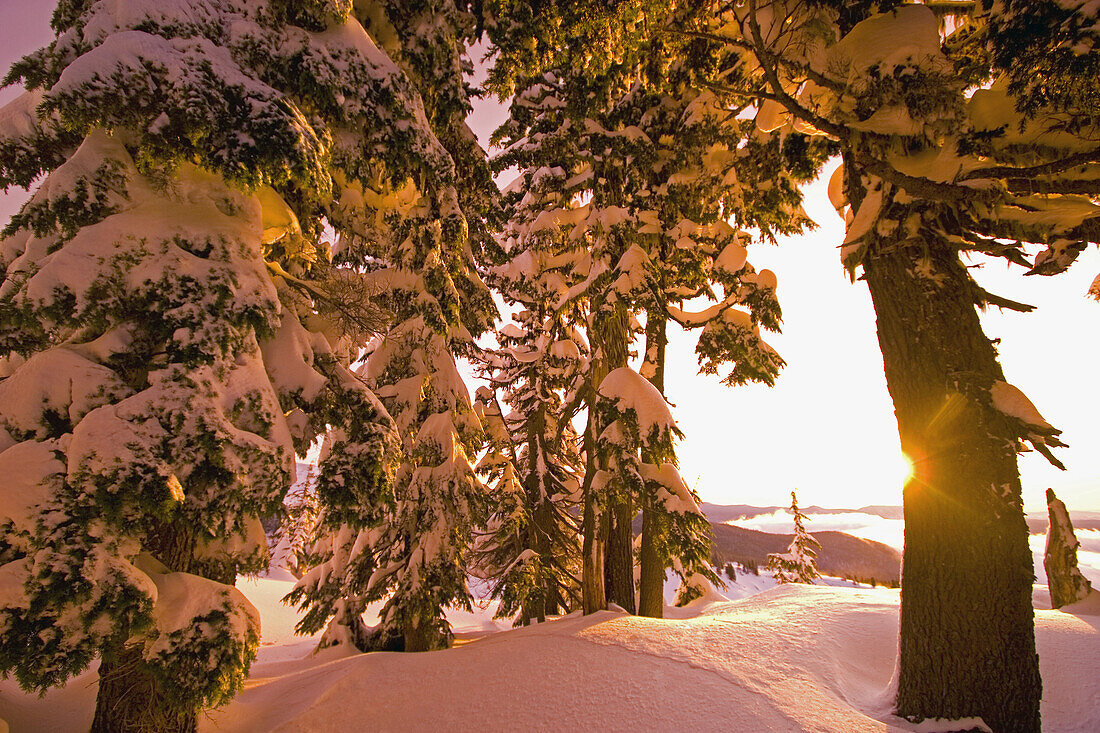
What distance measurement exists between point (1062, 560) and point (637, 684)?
26.8 feet

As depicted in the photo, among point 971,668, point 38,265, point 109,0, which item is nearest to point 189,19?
point 109,0

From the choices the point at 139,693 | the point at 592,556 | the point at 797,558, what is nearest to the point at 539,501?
the point at 592,556

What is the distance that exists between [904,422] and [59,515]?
22.1 feet

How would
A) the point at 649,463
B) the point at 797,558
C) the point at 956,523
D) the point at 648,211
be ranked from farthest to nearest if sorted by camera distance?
1. the point at 797,558
2. the point at 648,211
3. the point at 649,463
4. the point at 956,523

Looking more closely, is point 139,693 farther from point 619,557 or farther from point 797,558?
point 797,558

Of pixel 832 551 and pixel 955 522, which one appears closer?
pixel 955 522

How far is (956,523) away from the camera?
372cm

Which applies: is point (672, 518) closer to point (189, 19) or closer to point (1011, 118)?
point (1011, 118)

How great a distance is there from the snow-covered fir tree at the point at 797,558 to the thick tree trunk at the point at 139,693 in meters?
27.0

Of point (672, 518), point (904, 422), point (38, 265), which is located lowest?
point (672, 518)

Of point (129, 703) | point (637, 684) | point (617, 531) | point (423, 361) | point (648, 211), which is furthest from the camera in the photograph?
Answer: point (648, 211)

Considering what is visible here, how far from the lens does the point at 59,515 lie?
2773 mm

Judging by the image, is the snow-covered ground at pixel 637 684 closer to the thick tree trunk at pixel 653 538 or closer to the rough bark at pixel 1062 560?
the rough bark at pixel 1062 560

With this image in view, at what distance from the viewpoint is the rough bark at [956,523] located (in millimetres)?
3469
